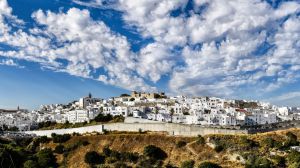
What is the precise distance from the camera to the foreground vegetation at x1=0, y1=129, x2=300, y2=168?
2288 inches

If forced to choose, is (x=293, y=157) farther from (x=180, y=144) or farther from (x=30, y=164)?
(x=30, y=164)

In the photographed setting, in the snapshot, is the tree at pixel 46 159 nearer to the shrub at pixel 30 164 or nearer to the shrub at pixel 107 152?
the shrub at pixel 30 164

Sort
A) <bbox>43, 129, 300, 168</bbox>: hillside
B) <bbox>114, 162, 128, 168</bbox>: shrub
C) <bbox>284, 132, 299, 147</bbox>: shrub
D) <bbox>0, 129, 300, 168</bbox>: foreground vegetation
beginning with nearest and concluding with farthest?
<bbox>0, 129, 300, 168</bbox>: foreground vegetation < <bbox>43, 129, 300, 168</bbox>: hillside < <bbox>114, 162, 128, 168</bbox>: shrub < <bbox>284, 132, 299, 147</bbox>: shrub

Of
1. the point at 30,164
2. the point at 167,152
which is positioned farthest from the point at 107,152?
the point at 30,164

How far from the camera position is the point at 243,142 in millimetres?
62688

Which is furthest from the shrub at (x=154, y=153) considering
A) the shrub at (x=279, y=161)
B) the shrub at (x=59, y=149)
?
the shrub at (x=279, y=161)

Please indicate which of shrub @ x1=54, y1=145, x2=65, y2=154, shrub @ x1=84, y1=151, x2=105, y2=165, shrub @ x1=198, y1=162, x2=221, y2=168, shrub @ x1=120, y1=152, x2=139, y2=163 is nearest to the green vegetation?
shrub @ x1=198, y1=162, x2=221, y2=168

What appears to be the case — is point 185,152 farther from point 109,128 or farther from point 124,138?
point 109,128

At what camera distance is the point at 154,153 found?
64625mm

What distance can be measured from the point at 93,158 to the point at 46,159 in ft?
27.0

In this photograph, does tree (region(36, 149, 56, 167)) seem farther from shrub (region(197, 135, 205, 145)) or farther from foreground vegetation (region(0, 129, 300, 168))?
shrub (region(197, 135, 205, 145))

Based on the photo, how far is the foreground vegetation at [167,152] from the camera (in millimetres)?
58125

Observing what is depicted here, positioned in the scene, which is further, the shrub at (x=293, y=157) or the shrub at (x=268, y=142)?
the shrub at (x=268, y=142)

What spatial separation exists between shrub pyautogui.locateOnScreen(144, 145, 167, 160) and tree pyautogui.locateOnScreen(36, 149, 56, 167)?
16.4 meters
